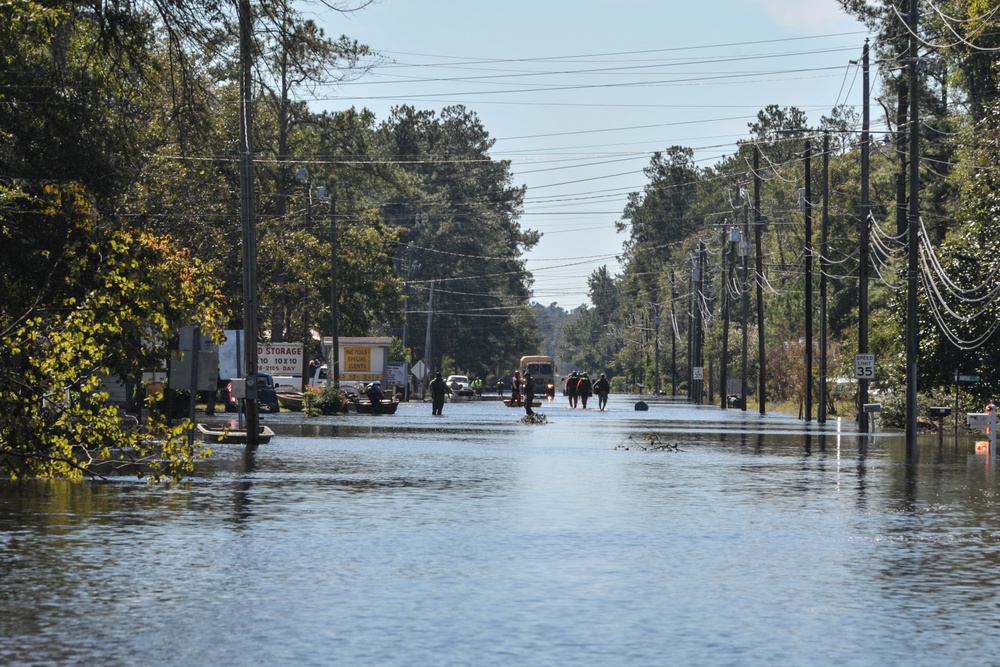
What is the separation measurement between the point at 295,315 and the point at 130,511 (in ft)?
233

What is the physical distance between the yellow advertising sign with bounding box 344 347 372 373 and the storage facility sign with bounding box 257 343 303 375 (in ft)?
41.8

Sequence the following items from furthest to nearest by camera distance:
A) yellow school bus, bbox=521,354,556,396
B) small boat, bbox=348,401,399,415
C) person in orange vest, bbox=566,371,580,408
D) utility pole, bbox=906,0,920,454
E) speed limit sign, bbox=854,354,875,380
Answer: yellow school bus, bbox=521,354,556,396 < person in orange vest, bbox=566,371,580,408 < small boat, bbox=348,401,399,415 < speed limit sign, bbox=854,354,875,380 < utility pole, bbox=906,0,920,454

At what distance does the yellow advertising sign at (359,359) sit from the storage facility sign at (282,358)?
502 inches

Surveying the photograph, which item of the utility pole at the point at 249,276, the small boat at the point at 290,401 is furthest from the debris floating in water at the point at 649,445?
the small boat at the point at 290,401

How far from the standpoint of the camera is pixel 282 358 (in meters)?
71.1

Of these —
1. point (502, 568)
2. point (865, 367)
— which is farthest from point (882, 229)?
point (502, 568)

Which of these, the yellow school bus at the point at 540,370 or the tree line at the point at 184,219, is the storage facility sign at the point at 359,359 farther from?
the yellow school bus at the point at 540,370

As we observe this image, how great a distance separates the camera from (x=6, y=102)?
2981 cm

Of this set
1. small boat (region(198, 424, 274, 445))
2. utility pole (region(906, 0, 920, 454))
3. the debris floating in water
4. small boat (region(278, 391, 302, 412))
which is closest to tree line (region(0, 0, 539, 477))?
small boat (region(198, 424, 274, 445))

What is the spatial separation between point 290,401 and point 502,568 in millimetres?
57432

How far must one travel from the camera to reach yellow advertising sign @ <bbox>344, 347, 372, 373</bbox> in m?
84.1

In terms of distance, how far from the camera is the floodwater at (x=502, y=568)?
33.5ft

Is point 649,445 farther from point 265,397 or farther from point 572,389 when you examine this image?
point 572,389

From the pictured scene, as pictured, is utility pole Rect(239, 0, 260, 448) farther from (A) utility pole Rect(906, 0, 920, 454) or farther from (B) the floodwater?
(A) utility pole Rect(906, 0, 920, 454)
